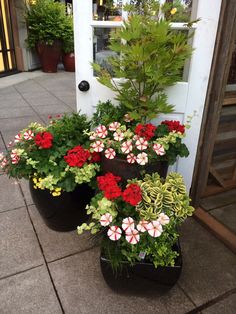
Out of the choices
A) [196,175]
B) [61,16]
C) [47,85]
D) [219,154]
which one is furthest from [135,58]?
[61,16]

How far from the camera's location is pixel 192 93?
84.6 inches

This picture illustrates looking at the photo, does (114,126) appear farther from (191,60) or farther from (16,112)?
(16,112)

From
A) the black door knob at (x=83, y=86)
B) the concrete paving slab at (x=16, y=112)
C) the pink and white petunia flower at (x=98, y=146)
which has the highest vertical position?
the black door knob at (x=83, y=86)

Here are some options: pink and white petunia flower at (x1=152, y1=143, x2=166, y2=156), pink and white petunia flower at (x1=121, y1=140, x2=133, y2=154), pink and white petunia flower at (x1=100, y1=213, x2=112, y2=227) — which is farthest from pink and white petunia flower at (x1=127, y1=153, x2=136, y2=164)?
pink and white petunia flower at (x1=100, y1=213, x2=112, y2=227)

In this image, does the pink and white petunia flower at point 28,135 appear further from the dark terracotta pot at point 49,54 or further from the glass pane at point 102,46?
the dark terracotta pot at point 49,54

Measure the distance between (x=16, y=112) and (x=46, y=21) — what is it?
366 centimetres

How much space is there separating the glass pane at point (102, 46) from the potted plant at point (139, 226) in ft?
3.30

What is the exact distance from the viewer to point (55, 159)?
6.49ft

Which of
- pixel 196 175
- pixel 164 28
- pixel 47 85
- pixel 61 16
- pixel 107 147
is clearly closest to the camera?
pixel 164 28

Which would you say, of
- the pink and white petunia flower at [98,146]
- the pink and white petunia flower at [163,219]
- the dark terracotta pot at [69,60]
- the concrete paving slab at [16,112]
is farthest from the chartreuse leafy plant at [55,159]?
the dark terracotta pot at [69,60]

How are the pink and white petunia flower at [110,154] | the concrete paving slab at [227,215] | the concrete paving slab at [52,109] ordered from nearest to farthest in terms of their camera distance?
the pink and white petunia flower at [110,154]
the concrete paving slab at [227,215]
the concrete paving slab at [52,109]

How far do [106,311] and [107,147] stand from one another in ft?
3.27

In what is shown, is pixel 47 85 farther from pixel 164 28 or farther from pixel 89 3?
pixel 164 28

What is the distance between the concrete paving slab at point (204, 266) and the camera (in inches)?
72.1
